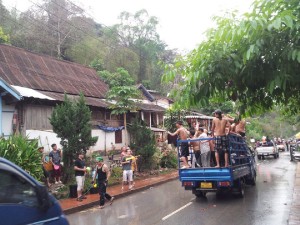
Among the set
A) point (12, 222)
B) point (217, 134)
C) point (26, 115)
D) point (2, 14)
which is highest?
point (2, 14)

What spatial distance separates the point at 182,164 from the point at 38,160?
473cm

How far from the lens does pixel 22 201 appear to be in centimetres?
356

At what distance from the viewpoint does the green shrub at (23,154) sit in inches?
419

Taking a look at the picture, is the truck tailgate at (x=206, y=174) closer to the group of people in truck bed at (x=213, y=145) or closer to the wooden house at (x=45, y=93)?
the group of people in truck bed at (x=213, y=145)

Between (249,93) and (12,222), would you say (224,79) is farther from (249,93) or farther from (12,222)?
(12,222)

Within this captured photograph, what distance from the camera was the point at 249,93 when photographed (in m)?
4.59

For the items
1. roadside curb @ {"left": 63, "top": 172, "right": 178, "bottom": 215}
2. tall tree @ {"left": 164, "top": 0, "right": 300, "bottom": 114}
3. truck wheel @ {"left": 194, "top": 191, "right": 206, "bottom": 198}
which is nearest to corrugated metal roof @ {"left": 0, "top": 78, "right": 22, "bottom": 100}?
roadside curb @ {"left": 63, "top": 172, "right": 178, "bottom": 215}

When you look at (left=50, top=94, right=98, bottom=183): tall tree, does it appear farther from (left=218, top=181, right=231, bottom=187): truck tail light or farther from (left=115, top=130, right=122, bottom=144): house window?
(left=115, top=130, right=122, bottom=144): house window

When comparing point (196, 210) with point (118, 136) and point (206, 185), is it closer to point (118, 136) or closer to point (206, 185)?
point (206, 185)

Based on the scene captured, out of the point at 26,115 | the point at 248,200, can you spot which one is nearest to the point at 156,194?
the point at 248,200

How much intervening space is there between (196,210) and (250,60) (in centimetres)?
655

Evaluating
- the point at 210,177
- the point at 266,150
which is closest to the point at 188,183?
the point at 210,177

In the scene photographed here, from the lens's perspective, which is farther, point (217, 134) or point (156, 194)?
point (156, 194)

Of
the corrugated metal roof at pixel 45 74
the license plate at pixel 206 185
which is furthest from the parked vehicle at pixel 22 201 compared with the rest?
the corrugated metal roof at pixel 45 74
